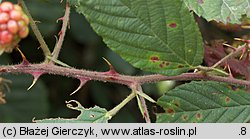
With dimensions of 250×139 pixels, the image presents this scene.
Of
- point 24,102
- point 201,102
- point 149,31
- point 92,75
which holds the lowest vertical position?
point 24,102

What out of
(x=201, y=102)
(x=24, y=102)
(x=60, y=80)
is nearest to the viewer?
(x=201, y=102)

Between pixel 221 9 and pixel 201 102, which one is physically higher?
pixel 221 9

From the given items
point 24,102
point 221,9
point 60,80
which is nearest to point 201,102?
point 221,9

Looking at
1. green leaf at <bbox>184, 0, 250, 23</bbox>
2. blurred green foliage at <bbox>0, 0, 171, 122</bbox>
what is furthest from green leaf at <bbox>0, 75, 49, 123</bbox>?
green leaf at <bbox>184, 0, 250, 23</bbox>

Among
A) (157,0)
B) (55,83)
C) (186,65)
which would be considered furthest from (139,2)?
(55,83)

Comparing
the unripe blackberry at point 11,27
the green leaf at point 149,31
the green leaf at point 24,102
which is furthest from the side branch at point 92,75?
the green leaf at point 24,102

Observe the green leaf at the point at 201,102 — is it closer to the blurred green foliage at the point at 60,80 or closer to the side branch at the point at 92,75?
the side branch at the point at 92,75

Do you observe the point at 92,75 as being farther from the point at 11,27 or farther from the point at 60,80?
the point at 60,80
